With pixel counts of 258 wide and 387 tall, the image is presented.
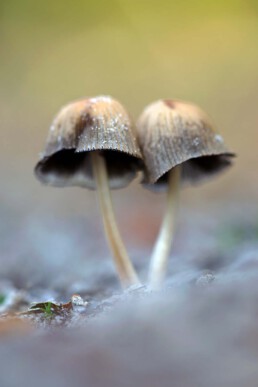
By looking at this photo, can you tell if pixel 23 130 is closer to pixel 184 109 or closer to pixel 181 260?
pixel 181 260

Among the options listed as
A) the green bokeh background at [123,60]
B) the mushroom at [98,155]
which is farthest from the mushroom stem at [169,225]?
the green bokeh background at [123,60]

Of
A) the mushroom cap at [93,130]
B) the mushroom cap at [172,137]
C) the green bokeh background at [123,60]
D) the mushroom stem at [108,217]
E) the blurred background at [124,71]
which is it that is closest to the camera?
the mushroom cap at [93,130]

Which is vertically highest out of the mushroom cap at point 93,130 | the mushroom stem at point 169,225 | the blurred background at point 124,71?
Result: the blurred background at point 124,71

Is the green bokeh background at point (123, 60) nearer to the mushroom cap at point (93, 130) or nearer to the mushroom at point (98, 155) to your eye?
the mushroom at point (98, 155)

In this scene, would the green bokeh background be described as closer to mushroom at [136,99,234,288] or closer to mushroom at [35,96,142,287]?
mushroom at [35,96,142,287]

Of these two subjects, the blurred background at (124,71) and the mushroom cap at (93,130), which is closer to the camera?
the mushroom cap at (93,130)

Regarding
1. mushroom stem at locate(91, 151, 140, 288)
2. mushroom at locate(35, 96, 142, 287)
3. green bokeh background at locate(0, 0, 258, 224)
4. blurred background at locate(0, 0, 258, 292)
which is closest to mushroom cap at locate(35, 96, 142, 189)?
mushroom at locate(35, 96, 142, 287)

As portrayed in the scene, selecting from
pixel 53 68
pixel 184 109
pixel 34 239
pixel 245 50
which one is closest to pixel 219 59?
pixel 245 50
